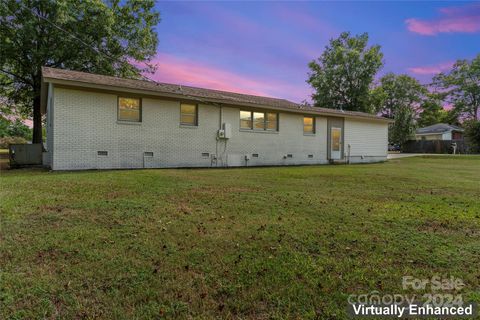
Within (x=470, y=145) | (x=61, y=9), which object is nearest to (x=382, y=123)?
(x=470, y=145)

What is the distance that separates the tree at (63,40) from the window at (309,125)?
11548 millimetres

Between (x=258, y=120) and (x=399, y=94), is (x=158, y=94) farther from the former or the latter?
(x=399, y=94)

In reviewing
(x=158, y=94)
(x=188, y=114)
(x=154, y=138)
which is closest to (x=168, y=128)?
(x=154, y=138)

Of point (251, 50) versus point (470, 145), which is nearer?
point (251, 50)

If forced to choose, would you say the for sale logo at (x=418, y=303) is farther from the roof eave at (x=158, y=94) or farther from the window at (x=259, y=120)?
the window at (x=259, y=120)

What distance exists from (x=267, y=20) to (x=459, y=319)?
40.1ft

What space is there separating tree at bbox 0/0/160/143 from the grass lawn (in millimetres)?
14820

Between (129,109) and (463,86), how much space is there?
53655 millimetres

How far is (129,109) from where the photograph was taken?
1123 centimetres

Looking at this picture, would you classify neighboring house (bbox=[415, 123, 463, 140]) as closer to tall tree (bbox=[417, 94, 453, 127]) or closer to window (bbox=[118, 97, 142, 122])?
tall tree (bbox=[417, 94, 453, 127])

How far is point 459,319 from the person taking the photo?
2.04m

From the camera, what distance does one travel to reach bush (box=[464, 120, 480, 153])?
27.8 meters

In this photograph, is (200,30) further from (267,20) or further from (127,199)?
(127,199)

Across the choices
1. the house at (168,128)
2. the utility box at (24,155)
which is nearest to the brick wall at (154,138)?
the house at (168,128)
